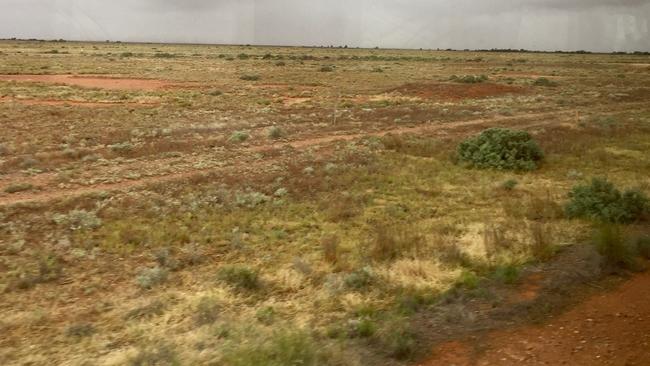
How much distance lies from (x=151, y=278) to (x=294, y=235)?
10.7 feet

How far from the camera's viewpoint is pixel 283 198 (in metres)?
13.8

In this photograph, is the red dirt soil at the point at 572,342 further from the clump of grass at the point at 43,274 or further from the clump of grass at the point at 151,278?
the clump of grass at the point at 43,274

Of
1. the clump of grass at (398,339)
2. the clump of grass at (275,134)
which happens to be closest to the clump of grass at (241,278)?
the clump of grass at (398,339)

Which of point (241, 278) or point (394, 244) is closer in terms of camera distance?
point (241, 278)

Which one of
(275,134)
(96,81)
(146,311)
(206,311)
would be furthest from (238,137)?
(96,81)

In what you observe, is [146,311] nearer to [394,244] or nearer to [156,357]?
[156,357]

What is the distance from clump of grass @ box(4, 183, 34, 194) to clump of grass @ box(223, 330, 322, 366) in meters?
10.1

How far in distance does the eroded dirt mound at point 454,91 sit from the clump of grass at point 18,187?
30823 mm

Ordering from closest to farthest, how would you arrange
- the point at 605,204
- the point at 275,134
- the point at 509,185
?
the point at 605,204 → the point at 509,185 → the point at 275,134

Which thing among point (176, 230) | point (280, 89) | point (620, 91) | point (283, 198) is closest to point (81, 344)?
point (176, 230)

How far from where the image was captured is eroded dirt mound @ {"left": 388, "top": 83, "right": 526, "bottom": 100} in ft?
134

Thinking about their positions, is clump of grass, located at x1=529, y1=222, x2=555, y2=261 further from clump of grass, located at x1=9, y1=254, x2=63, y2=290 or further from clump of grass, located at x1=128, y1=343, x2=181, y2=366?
clump of grass, located at x1=9, y1=254, x2=63, y2=290

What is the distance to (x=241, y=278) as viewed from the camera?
8.26 meters

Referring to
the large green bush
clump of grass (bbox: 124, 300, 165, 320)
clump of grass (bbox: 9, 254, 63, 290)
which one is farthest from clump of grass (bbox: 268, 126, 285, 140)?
clump of grass (bbox: 124, 300, 165, 320)
